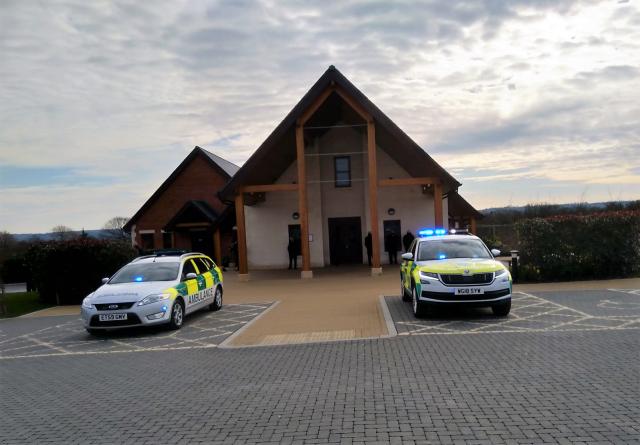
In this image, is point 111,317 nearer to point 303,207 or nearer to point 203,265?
point 203,265

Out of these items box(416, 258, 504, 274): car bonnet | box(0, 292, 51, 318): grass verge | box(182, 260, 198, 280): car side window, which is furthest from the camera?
box(0, 292, 51, 318): grass verge

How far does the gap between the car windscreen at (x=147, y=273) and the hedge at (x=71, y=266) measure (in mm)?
6226

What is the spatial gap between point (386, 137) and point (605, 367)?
1795 centimetres

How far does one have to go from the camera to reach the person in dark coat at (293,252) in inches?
1030

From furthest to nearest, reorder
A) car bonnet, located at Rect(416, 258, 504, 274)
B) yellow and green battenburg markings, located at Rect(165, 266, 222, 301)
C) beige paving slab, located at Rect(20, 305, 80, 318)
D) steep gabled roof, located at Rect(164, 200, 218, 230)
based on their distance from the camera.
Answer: steep gabled roof, located at Rect(164, 200, 218, 230) → beige paving slab, located at Rect(20, 305, 80, 318) → yellow and green battenburg markings, located at Rect(165, 266, 222, 301) → car bonnet, located at Rect(416, 258, 504, 274)

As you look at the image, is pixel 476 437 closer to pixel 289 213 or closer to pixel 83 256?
pixel 83 256

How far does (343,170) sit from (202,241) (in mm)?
11279

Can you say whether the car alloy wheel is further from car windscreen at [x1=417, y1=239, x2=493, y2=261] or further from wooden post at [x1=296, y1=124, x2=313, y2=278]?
wooden post at [x1=296, y1=124, x2=313, y2=278]

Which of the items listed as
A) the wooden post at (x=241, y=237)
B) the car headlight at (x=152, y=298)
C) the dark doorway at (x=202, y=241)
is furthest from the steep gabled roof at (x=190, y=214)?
the car headlight at (x=152, y=298)

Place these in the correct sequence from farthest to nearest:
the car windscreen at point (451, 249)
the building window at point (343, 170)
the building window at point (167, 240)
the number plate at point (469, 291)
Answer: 1. the building window at point (167, 240)
2. the building window at point (343, 170)
3. the car windscreen at point (451, 249)
4. the number plate at point (469, 291)

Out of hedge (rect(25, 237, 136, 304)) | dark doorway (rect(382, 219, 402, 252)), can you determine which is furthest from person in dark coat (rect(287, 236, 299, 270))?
hedge (rect(25, 237, 136, 304))

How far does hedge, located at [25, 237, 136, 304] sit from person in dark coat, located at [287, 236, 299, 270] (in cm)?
918

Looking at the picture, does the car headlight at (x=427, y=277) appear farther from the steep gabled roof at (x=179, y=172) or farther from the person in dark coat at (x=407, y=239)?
the steep gabled roof at (x=179, y=172)

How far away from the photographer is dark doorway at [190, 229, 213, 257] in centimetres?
3338
